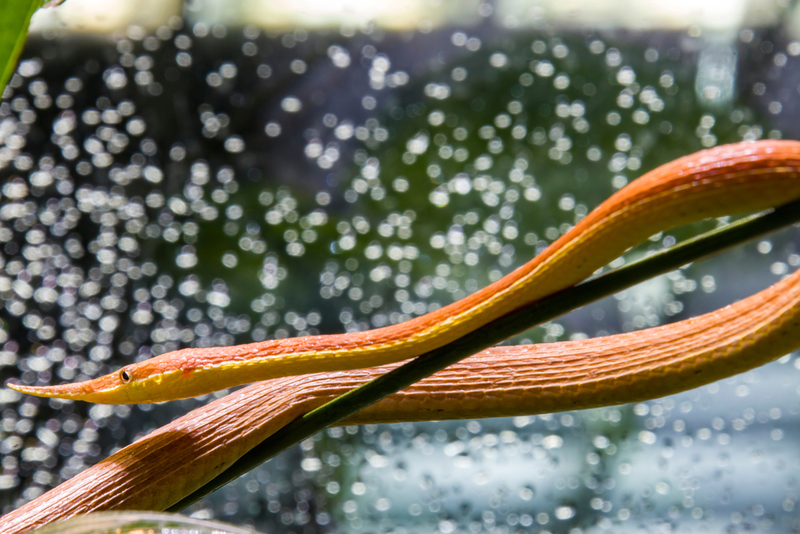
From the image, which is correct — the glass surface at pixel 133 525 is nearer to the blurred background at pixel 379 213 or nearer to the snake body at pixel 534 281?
the snake body at pixel 534 281

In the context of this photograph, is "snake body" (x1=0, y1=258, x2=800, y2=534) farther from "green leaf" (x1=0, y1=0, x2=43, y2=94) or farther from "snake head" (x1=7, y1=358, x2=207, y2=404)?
"green leaf" (x1=0, y1=0, x2=43, y2=94)

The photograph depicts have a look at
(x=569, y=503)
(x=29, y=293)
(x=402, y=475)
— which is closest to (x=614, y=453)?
(x=569, y=503)

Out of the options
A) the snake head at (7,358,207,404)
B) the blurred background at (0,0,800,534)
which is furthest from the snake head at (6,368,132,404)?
the blurred background at (0,0,800,534)

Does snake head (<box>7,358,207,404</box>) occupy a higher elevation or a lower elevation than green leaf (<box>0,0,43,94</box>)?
lower

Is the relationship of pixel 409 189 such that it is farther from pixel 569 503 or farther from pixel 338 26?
pixel 569 503

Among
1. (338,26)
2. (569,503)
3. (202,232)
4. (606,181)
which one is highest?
(338,26)

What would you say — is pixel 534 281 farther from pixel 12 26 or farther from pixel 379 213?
pixel 379 213
